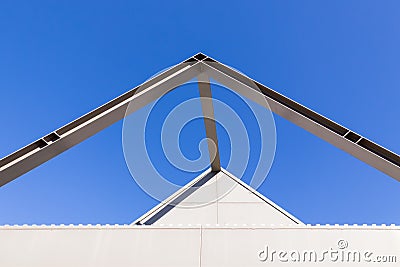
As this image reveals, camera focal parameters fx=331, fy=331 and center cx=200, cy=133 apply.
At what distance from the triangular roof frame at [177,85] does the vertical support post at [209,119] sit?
432mm

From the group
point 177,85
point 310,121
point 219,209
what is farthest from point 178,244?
point 219,209

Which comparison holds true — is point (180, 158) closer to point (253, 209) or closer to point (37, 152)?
point (253, 209)

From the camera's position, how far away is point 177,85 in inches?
215

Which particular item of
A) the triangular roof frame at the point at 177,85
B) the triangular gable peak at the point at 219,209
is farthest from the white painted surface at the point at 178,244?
the triangular gable peak at the point at 219,209

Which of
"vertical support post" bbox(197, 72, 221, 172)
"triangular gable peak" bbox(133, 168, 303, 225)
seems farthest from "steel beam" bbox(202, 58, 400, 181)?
"triangular gable peak" bbox(133, 168, 303, 225)

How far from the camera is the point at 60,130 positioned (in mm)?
4406

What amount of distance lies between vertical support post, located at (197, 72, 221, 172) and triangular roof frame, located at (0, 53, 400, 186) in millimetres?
432

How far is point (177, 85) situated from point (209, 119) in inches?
121

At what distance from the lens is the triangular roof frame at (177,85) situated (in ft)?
13.4

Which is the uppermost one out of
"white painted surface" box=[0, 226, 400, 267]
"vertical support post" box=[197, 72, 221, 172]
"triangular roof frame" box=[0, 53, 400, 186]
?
"vertical support post" box=[197, 72, 221, 172]

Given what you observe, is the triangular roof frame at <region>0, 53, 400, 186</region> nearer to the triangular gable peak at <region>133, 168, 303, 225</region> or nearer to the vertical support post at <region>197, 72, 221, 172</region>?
the vertical support post at <region>197, 72, 221, 172</region>

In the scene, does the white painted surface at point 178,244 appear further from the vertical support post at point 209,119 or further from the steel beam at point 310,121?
the vertical support post at point 209,119

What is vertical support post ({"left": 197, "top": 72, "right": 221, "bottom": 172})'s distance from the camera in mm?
6612

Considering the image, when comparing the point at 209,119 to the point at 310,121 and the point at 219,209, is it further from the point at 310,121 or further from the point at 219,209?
the point at 310,121
